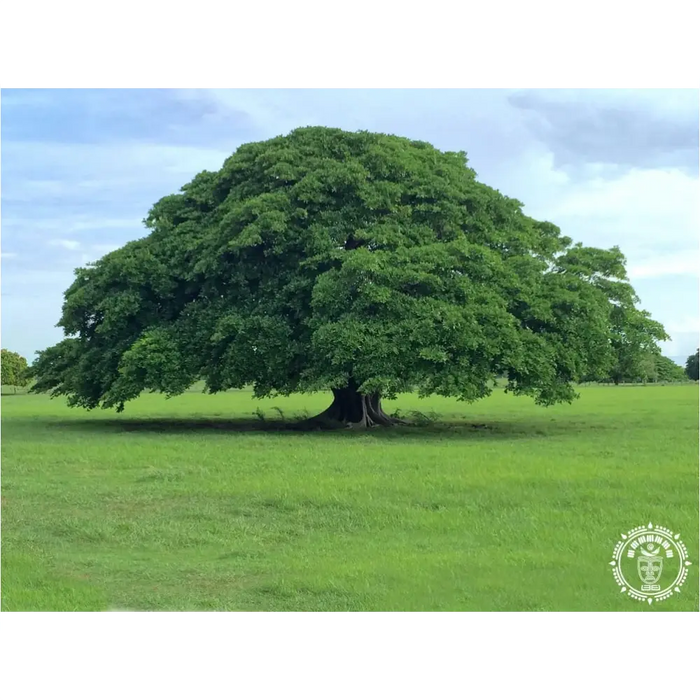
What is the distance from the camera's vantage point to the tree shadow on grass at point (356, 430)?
20.8 meters

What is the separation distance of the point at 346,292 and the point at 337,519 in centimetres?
968

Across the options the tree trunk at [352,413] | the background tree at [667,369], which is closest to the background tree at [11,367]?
the tree trunk at [352,413]

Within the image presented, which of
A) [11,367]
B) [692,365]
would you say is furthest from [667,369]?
[11,367]

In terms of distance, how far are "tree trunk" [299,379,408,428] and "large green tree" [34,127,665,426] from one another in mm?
63

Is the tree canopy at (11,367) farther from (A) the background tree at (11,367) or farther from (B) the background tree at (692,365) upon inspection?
(B) the background tree at (692,365)

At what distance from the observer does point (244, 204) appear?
21.1 m

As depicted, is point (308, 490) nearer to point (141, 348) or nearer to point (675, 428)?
point (141, 348)

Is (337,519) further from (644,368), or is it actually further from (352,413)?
(644,368)
